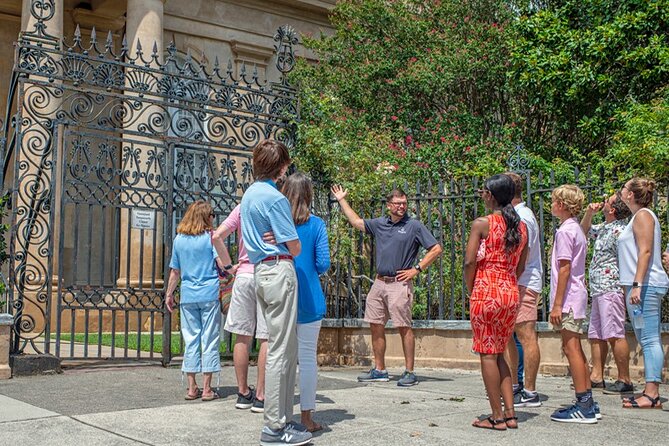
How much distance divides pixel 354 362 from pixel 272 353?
5226mm

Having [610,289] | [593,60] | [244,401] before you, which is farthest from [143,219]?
[593,60]

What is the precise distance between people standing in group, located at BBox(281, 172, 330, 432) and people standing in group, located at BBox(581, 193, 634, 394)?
9.40 ft

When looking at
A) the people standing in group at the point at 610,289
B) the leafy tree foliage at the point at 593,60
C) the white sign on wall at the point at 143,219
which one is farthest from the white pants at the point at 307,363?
the leafy tree foliage at the point at 593,60

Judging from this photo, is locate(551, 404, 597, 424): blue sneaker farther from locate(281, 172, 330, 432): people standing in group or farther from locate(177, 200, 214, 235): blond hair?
locate(177, 200, 214, 235): blond hair

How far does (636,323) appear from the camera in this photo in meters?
6.28

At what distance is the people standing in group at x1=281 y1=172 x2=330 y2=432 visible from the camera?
5.18m

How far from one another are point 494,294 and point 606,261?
243 centimetres

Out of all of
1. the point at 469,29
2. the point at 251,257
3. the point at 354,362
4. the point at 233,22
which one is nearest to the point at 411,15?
the point at 469,29

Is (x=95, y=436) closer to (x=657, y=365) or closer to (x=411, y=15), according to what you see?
(x=657, y=365)

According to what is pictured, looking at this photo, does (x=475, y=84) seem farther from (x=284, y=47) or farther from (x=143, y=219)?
(x=143, y=219)

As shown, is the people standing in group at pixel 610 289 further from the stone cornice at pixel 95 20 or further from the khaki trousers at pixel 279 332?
the stone cornice at pixel 95 20

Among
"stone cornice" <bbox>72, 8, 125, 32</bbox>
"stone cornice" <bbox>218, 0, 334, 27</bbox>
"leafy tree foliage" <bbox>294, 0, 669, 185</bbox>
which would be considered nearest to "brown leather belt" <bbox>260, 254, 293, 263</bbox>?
"leafy tree foliage" <bbox>294, 0, 669, 185</bbox>

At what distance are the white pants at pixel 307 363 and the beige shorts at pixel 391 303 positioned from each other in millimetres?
2818

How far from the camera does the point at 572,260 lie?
244 inches
